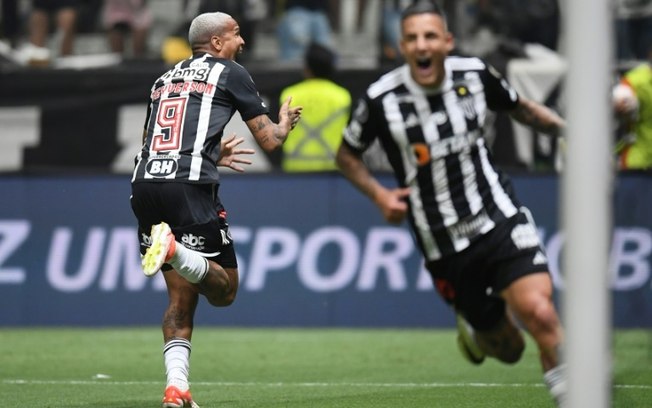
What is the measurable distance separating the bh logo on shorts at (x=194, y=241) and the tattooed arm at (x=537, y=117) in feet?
6.30

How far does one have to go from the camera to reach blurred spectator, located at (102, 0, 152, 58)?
55.2ft

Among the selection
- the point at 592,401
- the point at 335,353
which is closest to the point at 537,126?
the point at 592,401

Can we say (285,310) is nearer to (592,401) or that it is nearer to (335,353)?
(335,353)

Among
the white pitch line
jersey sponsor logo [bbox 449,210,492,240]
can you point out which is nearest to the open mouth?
jersey sponsor logo [bbox 449,210,492,240]

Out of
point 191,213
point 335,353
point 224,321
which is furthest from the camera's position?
point 224,321

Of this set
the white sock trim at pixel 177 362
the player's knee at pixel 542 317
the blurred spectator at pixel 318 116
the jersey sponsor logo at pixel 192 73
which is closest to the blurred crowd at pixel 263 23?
the blurred spectator at pixel 318 116

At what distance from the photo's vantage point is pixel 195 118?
7816mm

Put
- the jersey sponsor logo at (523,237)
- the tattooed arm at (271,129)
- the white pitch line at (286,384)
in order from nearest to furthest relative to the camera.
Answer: the jersey sponsor logo at (523,237) < the tattooed arm at (271,129) < the white pitch line at (286,384)

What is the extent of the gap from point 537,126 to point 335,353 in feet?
15.1

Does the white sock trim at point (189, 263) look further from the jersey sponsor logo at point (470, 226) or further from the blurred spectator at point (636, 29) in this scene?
the blurred spectator at point (636, 29)

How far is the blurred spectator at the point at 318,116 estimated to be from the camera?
1384cm

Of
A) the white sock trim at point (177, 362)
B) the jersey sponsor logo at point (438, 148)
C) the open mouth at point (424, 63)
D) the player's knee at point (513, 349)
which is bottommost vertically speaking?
the white sock trim at point (177, 362)

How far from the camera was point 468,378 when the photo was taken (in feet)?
31.5

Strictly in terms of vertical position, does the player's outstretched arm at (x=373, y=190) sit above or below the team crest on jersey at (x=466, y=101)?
below
